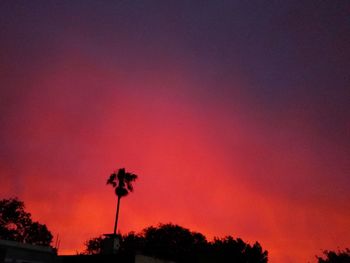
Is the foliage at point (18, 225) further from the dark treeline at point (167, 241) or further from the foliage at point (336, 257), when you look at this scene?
the foliage at point (336, 257)

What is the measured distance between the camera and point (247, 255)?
73.1 meters

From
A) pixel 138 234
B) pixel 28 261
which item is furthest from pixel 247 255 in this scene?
pixel 28 261

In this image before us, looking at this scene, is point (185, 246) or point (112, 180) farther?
point (185, 246)

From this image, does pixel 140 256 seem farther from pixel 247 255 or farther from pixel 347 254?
pixel 247 255

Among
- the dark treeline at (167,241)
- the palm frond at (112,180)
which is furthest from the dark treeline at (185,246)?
the palm frond at (112,180)

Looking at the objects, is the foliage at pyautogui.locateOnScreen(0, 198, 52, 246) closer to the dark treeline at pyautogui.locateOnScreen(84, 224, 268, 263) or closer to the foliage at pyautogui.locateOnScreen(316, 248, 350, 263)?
the dark treeline at pyautogui.locateOnScreen(84, 224, 268, 263)

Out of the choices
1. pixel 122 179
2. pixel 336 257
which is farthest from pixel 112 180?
pixel 336 257

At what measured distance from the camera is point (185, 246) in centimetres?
8175

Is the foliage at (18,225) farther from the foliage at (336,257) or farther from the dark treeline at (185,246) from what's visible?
the foliage at (336,257)

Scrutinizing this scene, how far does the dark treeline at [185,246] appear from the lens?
241ft

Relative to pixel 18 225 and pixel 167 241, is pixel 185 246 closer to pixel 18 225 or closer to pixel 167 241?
pixel 167 241

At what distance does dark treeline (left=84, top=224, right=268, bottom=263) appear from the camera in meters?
73.3

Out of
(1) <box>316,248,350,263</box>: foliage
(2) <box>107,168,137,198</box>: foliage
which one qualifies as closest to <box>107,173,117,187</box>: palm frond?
(2) <box>107,168,137,198</box>: foliage

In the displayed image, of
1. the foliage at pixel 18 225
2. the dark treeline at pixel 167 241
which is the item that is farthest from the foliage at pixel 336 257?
the foliage at pixel 18 225
